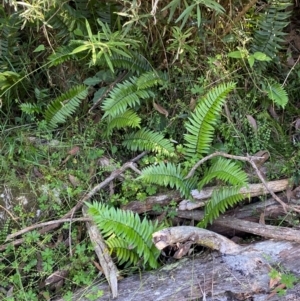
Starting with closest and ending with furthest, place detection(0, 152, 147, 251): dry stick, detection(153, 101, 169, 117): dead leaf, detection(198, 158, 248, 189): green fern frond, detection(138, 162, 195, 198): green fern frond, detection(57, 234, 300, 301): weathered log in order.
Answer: detection(57, 234, 300, 301): weathered log → detection(198, 158, 248, 189): green fern frond → detection(138, 162, 195, 198): green fern frond → detection(0, 152, 147, 251): dry stick → detection(153, 101, 169, 117): dead leaf

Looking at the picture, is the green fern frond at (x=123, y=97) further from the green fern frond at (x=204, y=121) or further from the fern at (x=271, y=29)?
the fern at (x=271, y=29)

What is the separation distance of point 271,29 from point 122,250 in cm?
198

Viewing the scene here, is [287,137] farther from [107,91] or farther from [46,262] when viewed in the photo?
[46,262]

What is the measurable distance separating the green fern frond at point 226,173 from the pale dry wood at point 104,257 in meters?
0.79

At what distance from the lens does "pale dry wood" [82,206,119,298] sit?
2.86 m

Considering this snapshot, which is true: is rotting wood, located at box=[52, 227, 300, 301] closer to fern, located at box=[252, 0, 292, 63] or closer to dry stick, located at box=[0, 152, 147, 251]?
dry stick, located at box=[0, 152, 147, 251]

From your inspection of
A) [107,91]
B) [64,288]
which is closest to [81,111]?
[107,91]

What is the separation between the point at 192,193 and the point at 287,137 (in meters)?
0.92

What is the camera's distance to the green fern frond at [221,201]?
2961 millimetres

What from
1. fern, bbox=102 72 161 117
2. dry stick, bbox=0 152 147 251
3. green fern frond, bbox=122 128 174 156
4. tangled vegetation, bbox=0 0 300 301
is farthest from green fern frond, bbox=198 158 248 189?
fern, bbox=102 72 161 117

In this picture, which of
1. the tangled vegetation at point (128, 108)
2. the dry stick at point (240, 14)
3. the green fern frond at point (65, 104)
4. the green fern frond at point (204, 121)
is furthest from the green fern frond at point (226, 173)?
the green fern frond at point (65, 104)

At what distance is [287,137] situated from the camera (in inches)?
135

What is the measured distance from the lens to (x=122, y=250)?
115 inches

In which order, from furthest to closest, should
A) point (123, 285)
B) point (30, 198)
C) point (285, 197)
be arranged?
point (30, 198)
point (285, 197)
point (123, 285)
